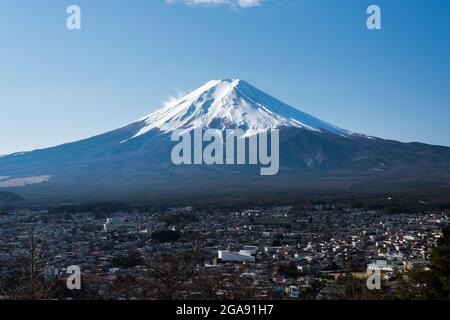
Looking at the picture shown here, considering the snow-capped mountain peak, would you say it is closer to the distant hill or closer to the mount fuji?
the mount fuji

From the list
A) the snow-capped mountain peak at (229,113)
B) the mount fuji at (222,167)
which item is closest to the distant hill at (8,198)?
the mount fuji at (222,167)

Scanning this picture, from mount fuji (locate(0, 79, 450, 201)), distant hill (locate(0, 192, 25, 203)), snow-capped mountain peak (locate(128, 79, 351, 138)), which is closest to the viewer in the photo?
distant hill (locate(0, 192, 25, 203))

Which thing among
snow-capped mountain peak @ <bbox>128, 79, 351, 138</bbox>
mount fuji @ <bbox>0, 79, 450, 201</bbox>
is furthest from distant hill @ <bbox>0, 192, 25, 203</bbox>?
snow-capped mountain peak @ <bbox>128, 79, 351, 138</bbox>

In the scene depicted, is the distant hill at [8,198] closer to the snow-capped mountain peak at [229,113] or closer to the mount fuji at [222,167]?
the mount fuji at [222,167]

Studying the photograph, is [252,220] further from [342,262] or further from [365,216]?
[342,262]

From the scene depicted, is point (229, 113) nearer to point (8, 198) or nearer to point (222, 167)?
point (222, 167)
